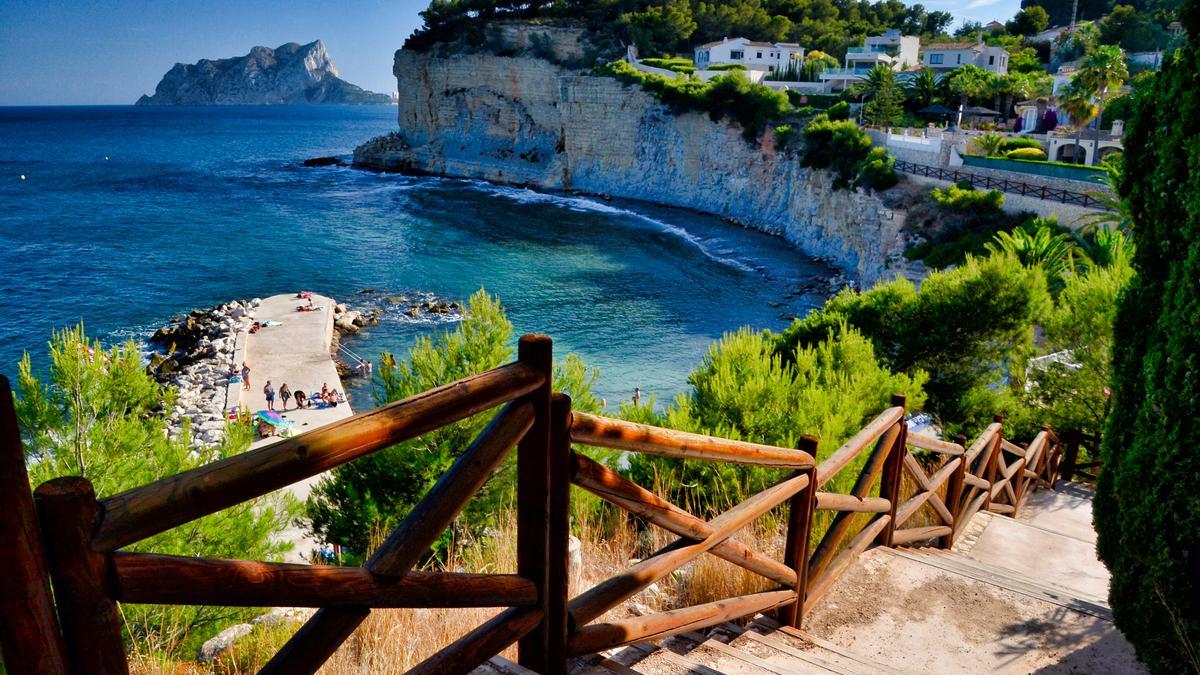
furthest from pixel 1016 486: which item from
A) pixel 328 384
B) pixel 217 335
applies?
pixel 217 335

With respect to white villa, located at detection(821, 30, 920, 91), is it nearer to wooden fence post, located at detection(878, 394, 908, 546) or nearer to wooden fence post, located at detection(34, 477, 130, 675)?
wooden fence post, located at detection(878, 394, 908, 546)

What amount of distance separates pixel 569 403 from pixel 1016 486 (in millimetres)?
8320

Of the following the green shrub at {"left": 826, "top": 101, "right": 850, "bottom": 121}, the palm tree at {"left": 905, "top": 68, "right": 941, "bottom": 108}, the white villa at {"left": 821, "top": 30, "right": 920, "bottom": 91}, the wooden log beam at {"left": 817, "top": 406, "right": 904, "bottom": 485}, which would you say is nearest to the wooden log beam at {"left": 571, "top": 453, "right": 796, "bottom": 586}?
the wooden log beam at {"left": 817, "top": 406, "right": 904, "bottom": 485}

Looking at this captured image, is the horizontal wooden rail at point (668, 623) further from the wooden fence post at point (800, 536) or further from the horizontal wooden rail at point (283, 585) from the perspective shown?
the horizontal wooden rail at point (283, 585)

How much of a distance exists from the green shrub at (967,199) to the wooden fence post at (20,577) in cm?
3330

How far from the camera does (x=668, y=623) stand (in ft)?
10.3

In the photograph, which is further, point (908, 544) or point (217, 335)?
point (217, 335)

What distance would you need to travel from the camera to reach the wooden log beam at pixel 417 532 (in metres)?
1.73

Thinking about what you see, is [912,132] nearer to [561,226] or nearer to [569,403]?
[561,226]

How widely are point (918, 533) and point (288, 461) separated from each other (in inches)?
204

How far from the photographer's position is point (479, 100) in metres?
65.9

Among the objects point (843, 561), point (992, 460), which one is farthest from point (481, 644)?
point (992, 460)

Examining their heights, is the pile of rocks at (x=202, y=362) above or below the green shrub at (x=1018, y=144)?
below

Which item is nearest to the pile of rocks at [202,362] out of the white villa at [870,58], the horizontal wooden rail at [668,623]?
the horizontal wooden rail at [668,623]
